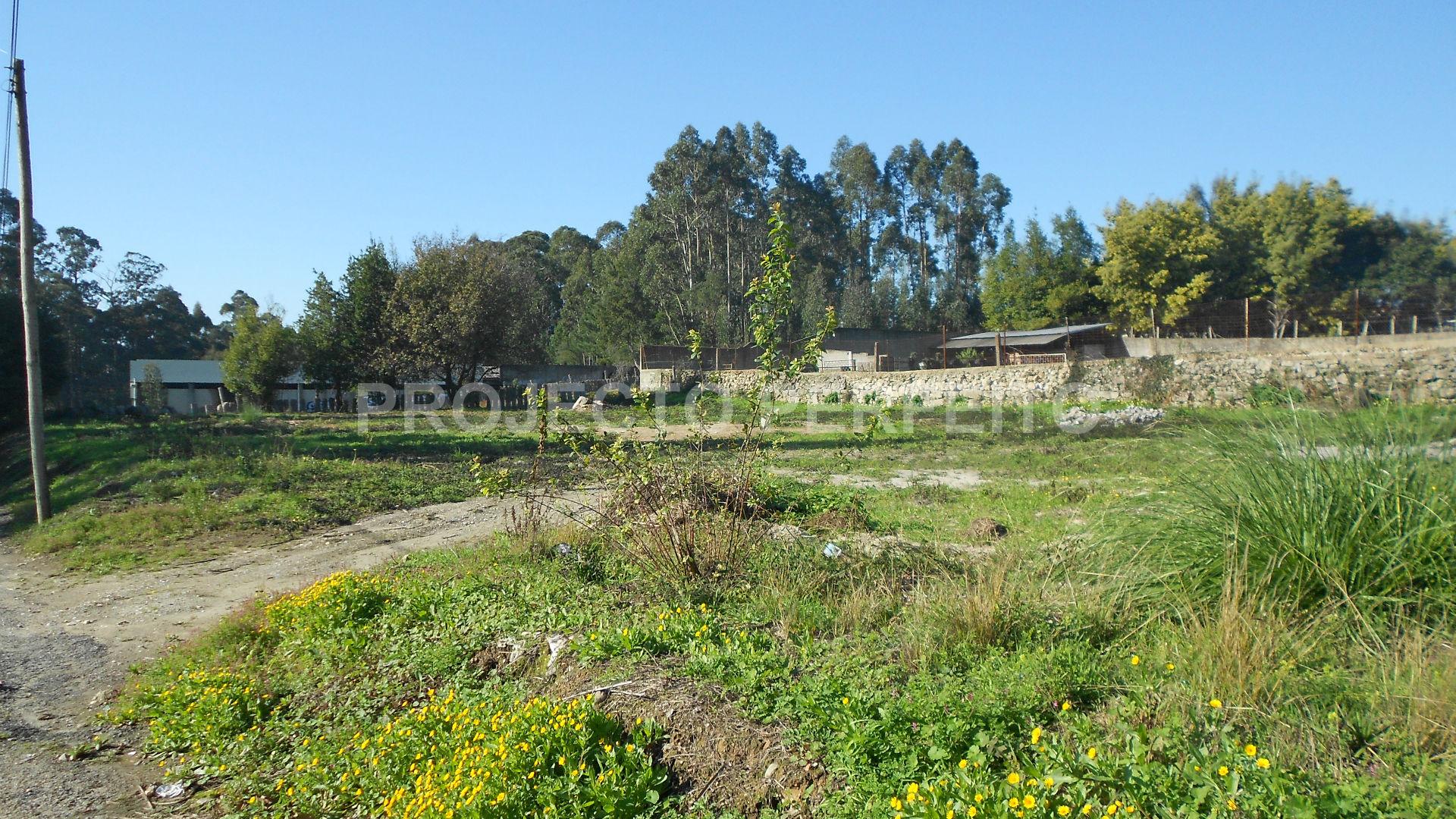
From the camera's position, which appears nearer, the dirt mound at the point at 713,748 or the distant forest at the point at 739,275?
the dirt mound at the point at 713,748

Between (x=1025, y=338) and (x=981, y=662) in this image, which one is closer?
(x=981, y=662)

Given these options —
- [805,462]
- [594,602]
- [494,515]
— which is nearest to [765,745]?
[594,602]

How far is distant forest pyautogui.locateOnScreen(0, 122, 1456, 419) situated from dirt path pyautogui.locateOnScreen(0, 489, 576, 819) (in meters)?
12.1

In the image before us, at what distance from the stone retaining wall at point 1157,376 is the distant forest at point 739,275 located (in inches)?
137

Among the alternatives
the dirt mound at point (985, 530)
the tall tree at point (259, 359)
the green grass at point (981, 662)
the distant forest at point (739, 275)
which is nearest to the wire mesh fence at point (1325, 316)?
the distant forest at point (739, 275)

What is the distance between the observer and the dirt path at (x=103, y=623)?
5.04 m

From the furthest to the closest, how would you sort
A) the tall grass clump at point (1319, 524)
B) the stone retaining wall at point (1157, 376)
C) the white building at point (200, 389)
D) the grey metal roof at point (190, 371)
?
the grey metal roof at point (190, 371) → the white building at point (200, 389) → the stone retaining wall at point (1157, 376) → the tall grass clump at point (1319, 524)

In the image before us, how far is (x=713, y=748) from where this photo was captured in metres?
3.70

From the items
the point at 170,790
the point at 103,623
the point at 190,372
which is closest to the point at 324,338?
the point at 190,372

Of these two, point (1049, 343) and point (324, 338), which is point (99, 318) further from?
point (1049, 343)

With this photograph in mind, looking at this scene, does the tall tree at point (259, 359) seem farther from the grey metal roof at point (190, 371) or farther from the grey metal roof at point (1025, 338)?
the grey metal roof at point (1025, 338)

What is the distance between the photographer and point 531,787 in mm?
3650

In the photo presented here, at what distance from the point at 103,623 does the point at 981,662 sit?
797 cm

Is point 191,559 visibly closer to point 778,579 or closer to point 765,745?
point 778,579
